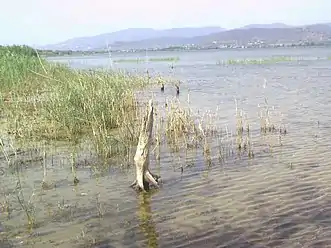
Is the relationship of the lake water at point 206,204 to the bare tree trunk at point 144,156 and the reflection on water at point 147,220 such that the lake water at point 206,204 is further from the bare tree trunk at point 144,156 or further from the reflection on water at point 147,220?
the bare tree trunk at point 144,156

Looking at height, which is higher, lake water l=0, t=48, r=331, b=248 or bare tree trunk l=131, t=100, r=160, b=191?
bare tree trunk l=131, t=100, r=160, b=191

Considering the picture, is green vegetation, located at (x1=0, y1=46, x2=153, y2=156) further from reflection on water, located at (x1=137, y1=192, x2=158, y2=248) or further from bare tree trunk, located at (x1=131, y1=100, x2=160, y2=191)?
reflection on water, located at (x1=137, y1=192, x2=158, y2=248)

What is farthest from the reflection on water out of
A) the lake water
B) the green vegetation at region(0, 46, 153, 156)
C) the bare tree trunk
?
the green vegetation at region(0, 46, 153, 156)

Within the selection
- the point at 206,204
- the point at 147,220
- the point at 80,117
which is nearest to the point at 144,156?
the point at 206,204

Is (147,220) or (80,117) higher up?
(80,117)

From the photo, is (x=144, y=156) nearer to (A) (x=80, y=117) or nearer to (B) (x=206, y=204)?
(B) (x=206, y=204)

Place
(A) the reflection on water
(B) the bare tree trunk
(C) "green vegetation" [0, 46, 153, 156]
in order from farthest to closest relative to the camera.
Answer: (C) "green vegetation" [0, 46, 153, 156] < (B) the bare tree trunk < (A) the reflection on water

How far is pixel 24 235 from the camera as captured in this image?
768 centimetres

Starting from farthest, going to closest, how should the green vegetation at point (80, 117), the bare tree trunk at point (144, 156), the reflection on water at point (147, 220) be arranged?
the green vegetation at point (80, 117), the bare tree trunk at point (144, 156), the reflection on water at point (147, 220)

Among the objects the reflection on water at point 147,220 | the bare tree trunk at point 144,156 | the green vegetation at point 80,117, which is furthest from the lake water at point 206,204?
the green vegetation at point 80,117

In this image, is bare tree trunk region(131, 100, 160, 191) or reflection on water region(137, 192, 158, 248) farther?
bare tree trunk region(131, 100, 160, 191)

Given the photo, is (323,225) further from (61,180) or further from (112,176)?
(61,180)

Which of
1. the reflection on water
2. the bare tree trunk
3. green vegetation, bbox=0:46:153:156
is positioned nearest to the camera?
the reflection on water

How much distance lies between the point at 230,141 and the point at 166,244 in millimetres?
7523
